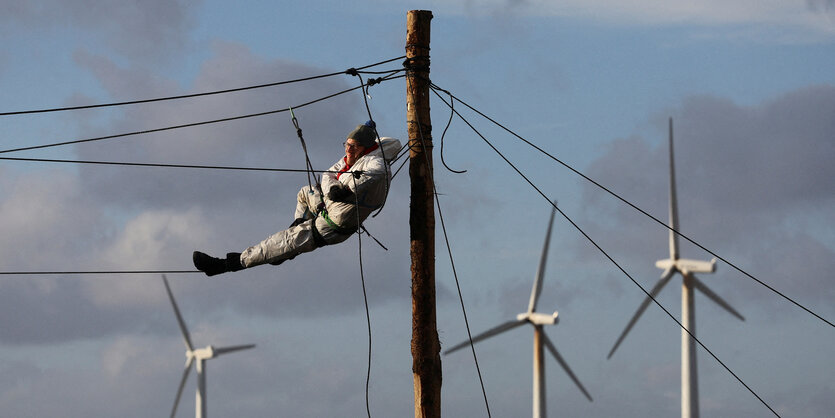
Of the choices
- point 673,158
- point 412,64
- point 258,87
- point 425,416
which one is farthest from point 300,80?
point 673,158

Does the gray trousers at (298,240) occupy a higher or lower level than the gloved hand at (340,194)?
lower

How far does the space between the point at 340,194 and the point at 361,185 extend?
358 mm

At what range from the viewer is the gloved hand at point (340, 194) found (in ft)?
63.0

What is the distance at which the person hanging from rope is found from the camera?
19359 mm

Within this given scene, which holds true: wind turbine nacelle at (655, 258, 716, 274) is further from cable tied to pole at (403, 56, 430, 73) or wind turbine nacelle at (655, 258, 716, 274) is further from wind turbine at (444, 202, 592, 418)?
cable tied to pole at (403, 56, 430, 73)

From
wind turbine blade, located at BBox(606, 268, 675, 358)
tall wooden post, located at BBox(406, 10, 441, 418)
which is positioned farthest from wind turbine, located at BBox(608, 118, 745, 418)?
tall wooden post, located at BBox(406, 10, 441, 418)

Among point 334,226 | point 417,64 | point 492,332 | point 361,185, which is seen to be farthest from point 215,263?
point 492,332

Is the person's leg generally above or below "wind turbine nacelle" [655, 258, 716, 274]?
below

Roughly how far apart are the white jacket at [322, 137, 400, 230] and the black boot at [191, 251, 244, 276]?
5.99 ft

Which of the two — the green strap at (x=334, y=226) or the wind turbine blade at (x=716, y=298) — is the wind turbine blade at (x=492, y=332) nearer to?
the wind turbine blade at (x=716, y=298)

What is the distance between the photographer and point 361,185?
63.3ft

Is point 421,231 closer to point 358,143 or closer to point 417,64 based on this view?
point 358,143

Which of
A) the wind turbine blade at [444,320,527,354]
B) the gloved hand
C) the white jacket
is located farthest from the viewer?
the wind turbine blade at [444,320,527,354]

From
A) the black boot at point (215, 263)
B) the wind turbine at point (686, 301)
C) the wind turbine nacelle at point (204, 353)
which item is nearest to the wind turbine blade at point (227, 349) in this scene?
the wind turbine nacelle at point (204, 353)
